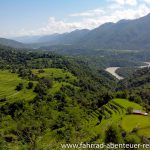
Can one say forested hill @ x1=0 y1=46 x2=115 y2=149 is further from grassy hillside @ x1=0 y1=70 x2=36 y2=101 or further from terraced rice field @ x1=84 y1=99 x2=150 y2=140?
terraced rice field @ x1=84 y1=99 x2=150 y2=140

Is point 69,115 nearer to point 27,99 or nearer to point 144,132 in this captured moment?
point 27,99

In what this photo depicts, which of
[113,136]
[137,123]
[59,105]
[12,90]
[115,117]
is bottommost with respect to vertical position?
[59,105]

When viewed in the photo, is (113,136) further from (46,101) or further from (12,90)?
(12,90)

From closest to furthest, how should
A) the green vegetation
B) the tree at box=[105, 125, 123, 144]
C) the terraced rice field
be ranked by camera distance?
the tree at box=[105, 125, 123, 144]
the green vegetation
the terraced rice field

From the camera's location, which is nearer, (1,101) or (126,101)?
(126,101)

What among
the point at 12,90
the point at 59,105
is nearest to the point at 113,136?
the point at 59,105

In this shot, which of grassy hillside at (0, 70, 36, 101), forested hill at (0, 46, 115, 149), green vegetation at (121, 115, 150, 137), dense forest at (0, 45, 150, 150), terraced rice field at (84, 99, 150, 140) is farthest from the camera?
grassy hillside at (0, 70, 36, 101)

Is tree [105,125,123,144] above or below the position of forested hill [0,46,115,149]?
above

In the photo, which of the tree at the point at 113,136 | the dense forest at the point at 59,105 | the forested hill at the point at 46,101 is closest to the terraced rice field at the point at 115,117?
the dense forest at the point at 59,105

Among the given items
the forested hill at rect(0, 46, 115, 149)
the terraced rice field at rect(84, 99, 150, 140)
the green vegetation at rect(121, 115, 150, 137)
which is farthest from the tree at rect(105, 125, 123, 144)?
the forested hill at rect(0, 46, 115, 149)

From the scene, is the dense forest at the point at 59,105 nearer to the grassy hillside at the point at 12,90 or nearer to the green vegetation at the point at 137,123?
→ the grassy hillside at the point at 12,90

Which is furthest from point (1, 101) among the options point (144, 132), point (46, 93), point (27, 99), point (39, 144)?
point (39, 144)
